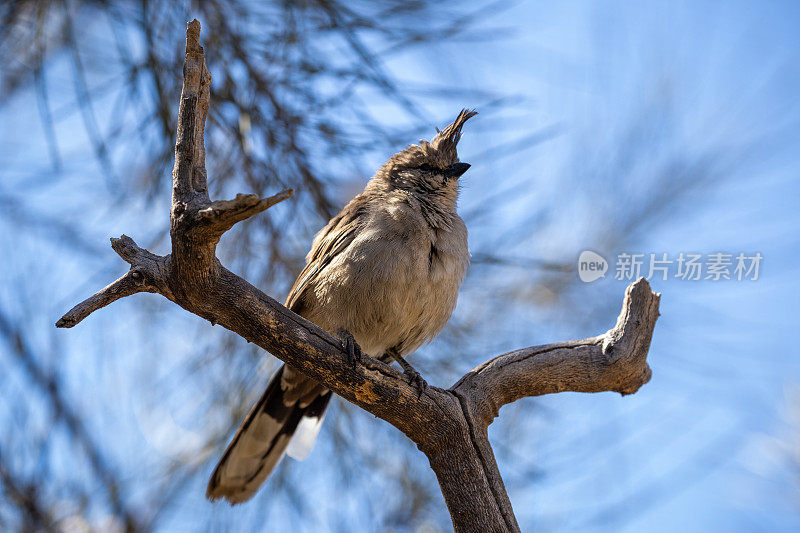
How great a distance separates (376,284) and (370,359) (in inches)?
23.8

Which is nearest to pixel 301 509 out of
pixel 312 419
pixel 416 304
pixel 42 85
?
pixel 312 419

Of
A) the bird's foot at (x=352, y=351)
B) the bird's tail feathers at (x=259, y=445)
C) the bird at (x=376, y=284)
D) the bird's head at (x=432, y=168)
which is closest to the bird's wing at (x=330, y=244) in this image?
the bird at (x=376, y=284)

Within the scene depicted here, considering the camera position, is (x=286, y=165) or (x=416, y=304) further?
(x=286, y=165)

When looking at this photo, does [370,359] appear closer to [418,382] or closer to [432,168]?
[418,382]

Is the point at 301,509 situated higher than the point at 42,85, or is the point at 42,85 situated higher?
the point at 42,85

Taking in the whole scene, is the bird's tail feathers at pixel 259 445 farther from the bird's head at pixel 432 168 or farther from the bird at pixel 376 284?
the bird's head at pixel 432 168

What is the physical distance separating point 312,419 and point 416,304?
1.05m

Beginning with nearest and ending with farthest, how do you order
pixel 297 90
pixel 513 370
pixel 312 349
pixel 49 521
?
pixel 312 349 → pixel 513 370 → pixel 49 521 → pixel 297 90

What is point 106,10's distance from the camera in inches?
144

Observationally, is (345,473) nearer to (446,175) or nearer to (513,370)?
(513,370)

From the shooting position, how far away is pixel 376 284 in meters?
3.38

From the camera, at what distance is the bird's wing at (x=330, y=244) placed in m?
3.58

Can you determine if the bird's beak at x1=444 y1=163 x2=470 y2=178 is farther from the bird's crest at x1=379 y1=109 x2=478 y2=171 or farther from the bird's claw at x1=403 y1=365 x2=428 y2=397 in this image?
the bird's claw at x1=403 y1=365 x2=428 y2=397

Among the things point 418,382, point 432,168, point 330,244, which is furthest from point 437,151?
A: point 418,382
